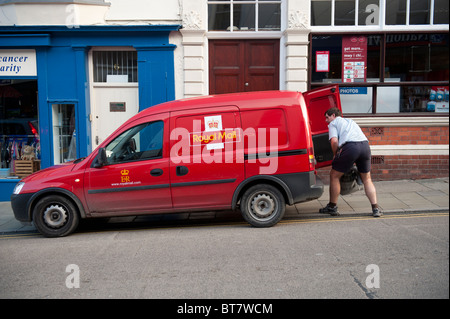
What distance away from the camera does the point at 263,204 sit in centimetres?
724

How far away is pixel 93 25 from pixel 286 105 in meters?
5.84

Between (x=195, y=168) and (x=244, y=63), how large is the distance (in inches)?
190

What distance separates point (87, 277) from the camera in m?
5.16

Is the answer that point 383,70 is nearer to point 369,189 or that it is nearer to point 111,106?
point 369,189

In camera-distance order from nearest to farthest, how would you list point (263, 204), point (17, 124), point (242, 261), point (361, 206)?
point (242, 261)
point (263, 204)
point (361, 206)
point (17, 124)

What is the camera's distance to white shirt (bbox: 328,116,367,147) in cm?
755

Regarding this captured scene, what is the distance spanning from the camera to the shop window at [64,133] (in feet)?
36.6

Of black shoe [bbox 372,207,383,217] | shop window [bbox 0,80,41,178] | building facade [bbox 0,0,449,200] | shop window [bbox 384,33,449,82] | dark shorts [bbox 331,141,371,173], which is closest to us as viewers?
dark shorts [bbox 331,141,371,173]

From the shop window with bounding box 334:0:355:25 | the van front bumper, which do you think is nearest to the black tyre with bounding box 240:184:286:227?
the van front bumper

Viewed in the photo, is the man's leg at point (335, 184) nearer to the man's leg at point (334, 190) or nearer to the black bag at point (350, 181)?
the man's leg at point (334, 190)

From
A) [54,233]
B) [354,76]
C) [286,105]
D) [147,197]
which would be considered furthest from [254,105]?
[354,76]

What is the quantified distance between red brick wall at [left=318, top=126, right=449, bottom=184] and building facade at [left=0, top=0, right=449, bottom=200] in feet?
0.08

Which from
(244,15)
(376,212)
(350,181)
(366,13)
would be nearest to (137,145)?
(350,181)
